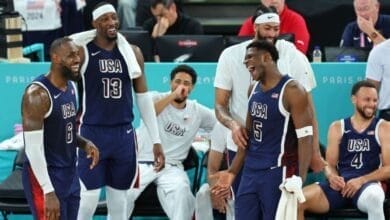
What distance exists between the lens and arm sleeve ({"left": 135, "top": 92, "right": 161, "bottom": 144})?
24.3 feet

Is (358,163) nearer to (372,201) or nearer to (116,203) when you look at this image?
(372,201)

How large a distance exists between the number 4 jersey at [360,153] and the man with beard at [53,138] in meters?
2.19

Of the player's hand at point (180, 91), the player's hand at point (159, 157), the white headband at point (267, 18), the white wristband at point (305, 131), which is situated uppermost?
the white headband at point (267, 18)

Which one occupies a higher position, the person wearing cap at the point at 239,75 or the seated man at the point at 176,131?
the person wearing cap at the point at 239,75

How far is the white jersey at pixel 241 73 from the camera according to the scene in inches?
290

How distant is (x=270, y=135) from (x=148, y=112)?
1.16 metres

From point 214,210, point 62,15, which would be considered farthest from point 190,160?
point 62,15

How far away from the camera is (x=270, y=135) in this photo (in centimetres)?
661

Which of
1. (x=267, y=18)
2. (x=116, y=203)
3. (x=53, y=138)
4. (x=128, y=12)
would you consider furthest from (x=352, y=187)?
(x=128, y=12)

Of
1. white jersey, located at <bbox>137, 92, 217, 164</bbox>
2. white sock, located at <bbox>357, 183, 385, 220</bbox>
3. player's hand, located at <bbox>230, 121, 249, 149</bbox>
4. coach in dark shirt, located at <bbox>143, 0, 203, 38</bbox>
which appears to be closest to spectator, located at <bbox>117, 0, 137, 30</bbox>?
coach in dark shirt, located at <bbox>143, 0, 203, 38</bbox>

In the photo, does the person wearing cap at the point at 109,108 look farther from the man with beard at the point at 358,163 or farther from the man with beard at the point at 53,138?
the man with beard at the point at 358,163

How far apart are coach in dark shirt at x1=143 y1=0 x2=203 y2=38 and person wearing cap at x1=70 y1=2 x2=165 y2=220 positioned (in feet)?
10.3

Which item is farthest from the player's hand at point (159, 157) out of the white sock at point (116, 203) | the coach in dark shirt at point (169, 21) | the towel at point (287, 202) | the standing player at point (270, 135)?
the coach in dark shirt at point (169, 21)

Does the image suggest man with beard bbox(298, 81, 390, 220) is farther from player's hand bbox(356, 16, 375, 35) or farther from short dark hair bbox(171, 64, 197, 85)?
player's hand bbox(356, 16, 375, 35)
